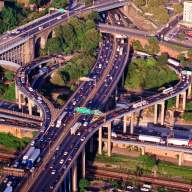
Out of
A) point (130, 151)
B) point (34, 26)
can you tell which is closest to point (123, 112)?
point (130, 151)

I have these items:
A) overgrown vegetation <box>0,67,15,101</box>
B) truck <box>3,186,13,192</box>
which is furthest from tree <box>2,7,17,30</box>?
truck <box>3,186,13,192</box>

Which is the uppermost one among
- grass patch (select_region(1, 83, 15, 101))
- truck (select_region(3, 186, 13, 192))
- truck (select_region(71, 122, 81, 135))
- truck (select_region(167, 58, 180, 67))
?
truck (select_region(167, 58, 180, 67))

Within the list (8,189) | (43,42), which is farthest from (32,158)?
(43,42)

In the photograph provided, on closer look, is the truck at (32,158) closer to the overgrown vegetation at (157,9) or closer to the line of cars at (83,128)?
the line of cars at (83,128)

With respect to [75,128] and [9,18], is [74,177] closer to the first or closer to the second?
[75,128]

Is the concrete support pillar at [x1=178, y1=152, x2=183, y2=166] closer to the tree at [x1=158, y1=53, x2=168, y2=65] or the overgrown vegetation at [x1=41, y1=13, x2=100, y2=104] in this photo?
the overgrown vegetation at [x1=41, y1=13, x2=100, y2=104]

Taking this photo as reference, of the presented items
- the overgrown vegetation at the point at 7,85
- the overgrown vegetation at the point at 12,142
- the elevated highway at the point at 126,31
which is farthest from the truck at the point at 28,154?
the elevated highway at the point at 126,31

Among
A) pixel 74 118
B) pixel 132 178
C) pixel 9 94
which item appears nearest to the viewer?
pixel 132 178

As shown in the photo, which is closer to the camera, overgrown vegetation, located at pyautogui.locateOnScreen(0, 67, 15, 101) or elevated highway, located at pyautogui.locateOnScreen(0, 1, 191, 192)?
elevated highway, located at pyautogui.locateOnScreen(0, 1, 191, 192)

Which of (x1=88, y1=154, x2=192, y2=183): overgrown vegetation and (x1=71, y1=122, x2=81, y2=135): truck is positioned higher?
(x1=71, y1=122, x2=81, y2=135): truck
